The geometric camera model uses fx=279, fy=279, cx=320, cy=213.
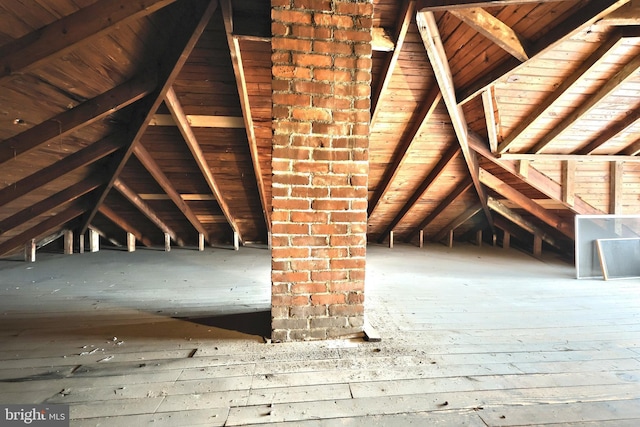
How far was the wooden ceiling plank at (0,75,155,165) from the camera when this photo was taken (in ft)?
7.27

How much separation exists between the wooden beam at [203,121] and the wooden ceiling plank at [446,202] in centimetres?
337

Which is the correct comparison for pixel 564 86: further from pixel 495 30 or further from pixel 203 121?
pixel 203 121

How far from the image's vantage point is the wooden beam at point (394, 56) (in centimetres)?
211

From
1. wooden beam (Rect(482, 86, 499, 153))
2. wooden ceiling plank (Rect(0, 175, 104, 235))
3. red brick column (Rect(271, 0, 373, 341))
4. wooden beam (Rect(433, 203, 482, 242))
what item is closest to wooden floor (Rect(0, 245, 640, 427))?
red brick column (Rect(271, 0, 373, 341))

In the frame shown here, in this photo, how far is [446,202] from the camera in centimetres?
472

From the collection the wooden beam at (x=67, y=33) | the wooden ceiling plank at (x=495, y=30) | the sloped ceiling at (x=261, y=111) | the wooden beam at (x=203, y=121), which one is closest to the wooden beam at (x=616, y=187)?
the sloped ceiling at (x=261, y=111)

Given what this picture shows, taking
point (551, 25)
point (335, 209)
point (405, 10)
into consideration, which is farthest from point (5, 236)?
point (551, 25)

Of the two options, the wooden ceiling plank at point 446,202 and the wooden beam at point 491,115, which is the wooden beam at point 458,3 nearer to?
the wooden beam at point 491,115

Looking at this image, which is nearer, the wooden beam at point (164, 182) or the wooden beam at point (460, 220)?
the wooden beam at point (164, 182)

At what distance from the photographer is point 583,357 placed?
152cm

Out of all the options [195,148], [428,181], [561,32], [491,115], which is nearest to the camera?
[561,32]

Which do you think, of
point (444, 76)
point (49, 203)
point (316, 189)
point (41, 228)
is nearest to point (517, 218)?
point (444, 76)

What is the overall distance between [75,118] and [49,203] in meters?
1.86

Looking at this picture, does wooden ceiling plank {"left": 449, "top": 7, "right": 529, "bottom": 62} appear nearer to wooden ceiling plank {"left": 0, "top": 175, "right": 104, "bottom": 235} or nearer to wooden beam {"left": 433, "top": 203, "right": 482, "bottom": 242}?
wooden beam {"left": 433, "top": 203, "right": 482, "bottom": 242}
